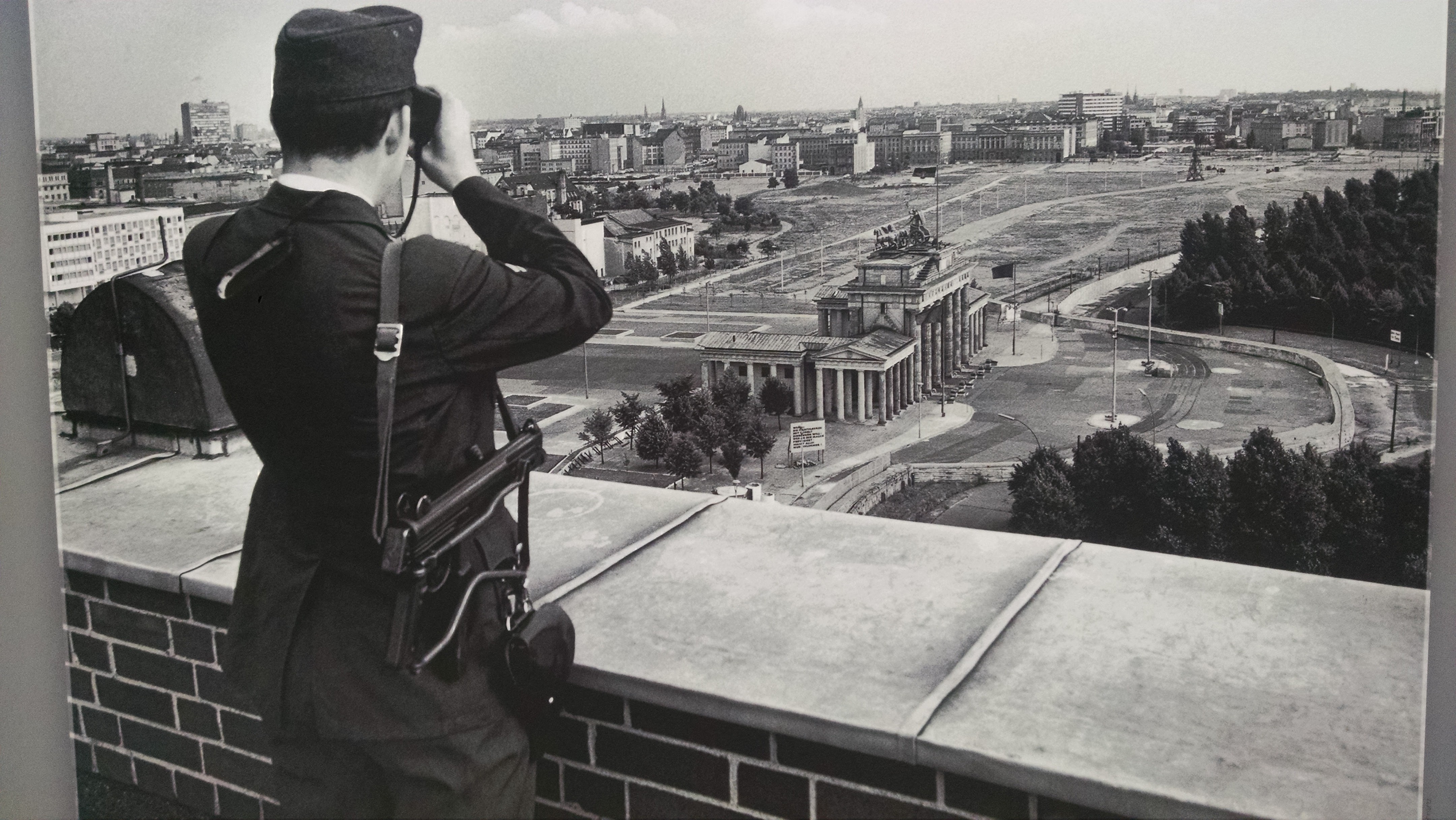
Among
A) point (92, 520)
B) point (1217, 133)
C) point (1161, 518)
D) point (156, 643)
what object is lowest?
point (1161, 518)

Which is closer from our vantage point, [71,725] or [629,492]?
[629,492]

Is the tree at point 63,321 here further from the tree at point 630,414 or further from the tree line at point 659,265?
the tree at point 630,414

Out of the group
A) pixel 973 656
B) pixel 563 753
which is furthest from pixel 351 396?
pixel 973 656

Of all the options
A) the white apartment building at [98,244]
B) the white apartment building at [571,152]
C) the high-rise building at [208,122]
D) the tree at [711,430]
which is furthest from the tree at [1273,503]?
the white apartment building at [98,244]

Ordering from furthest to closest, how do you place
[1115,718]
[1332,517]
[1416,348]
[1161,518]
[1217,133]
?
1. [1161,518]
2. [1332,517]
3. [1217,133]
4. [1416,348]
5. [1115,718]

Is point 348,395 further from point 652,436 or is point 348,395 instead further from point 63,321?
point 652,436

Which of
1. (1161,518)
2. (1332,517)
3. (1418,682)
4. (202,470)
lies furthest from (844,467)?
(1418,682)

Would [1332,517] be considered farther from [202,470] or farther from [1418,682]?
[202,470]

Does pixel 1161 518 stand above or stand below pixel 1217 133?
below
